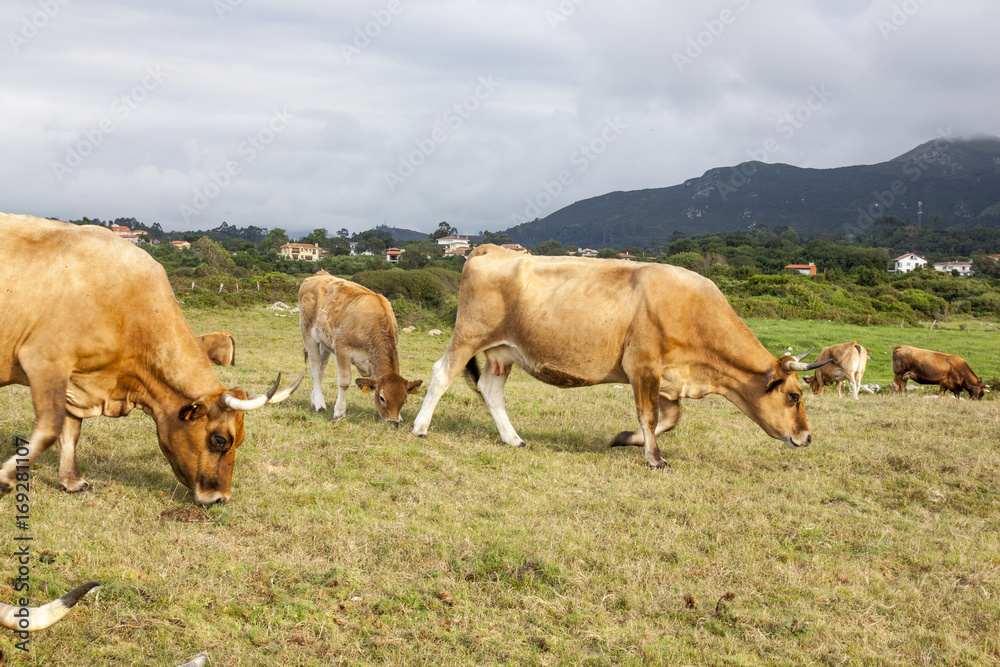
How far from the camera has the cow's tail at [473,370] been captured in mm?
9484

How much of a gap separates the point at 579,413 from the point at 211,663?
7608mm

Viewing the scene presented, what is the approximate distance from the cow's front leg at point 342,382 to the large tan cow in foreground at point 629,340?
1573 mm

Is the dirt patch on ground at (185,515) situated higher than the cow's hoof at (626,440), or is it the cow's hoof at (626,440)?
the cow's hoof at (626,440)

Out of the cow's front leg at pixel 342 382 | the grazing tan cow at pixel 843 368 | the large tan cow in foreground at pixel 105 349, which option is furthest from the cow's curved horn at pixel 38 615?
the grazing tan cow at pixel 843 368

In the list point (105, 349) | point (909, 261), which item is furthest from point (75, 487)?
point (909, 261)

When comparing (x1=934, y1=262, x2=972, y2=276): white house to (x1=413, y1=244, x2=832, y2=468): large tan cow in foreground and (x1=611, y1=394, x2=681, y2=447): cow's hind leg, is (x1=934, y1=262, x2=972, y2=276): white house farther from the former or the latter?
(x1=611, y1=394, x2=681, y2=447): cow's hind leg

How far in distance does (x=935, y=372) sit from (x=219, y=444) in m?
19.9

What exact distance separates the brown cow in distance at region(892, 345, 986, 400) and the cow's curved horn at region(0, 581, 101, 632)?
67.4 feet

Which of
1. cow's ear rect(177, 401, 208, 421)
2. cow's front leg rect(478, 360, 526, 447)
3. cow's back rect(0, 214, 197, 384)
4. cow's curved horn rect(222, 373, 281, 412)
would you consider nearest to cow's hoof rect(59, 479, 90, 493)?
cow's back rect(0, 214, 197, 384)

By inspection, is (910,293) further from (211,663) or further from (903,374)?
(211,663)

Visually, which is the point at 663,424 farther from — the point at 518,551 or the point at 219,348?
the point at 219,348

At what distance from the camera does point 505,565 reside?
512cm

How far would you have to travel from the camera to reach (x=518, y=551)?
5.33 m

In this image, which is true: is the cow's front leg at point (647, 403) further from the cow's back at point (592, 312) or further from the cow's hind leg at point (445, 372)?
the cow's hind leg at point (445, 372)
